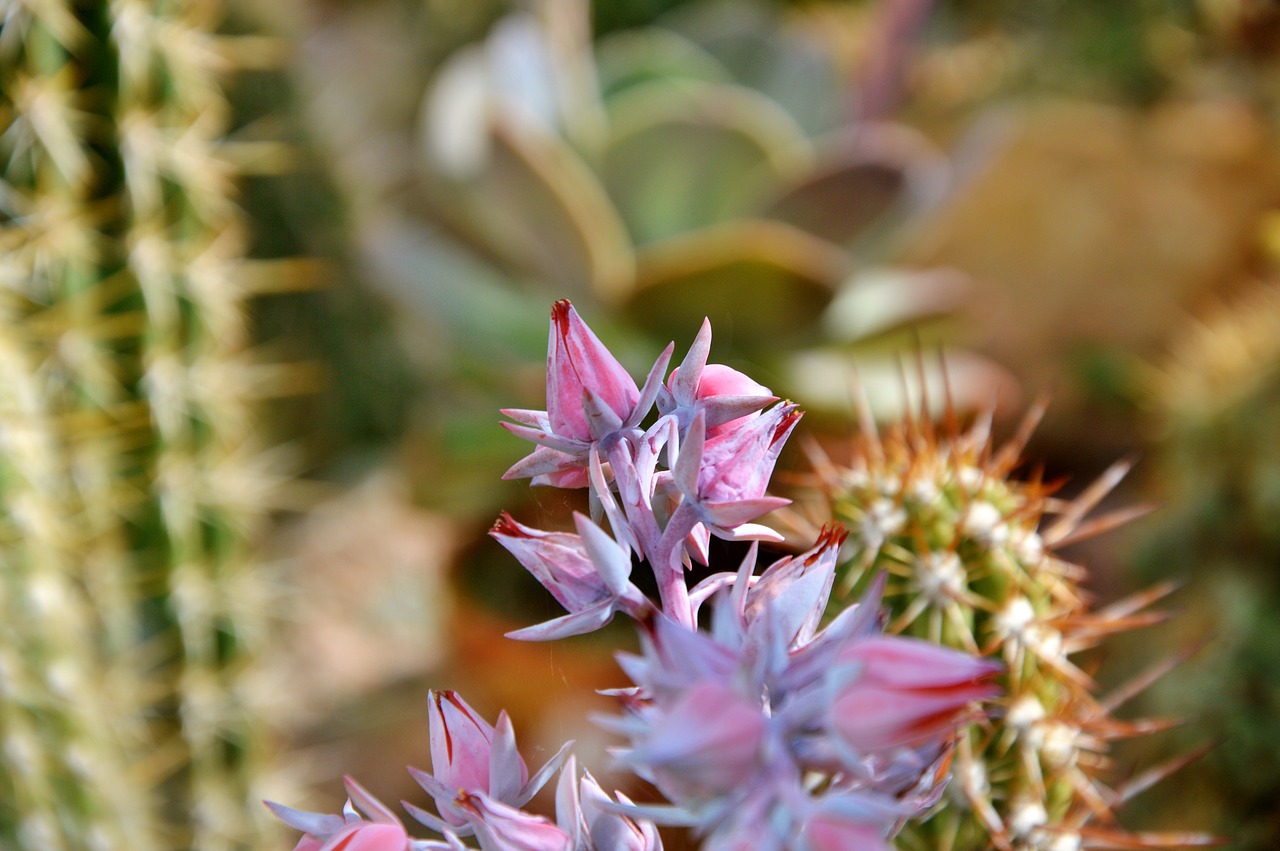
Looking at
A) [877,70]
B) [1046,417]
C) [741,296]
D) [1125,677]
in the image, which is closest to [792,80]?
[877,70]

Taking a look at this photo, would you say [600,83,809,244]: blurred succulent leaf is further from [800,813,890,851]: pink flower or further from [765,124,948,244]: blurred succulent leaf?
[800,813,890,851]: pink flower

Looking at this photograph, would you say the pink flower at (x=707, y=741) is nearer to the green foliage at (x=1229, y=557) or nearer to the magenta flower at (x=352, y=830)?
the magenta flower at (x=352, y=830)

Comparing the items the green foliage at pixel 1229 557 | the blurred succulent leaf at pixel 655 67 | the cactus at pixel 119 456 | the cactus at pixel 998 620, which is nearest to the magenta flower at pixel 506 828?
the cactus at pixel 998 620

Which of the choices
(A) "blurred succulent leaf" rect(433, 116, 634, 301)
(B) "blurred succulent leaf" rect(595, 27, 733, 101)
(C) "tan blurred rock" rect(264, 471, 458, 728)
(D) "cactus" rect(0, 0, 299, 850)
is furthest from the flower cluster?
(B) "blurred succulent leaf" rect(595, 27, 733, 101)

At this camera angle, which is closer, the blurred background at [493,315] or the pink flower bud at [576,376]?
the pink flower bud at [576,376]

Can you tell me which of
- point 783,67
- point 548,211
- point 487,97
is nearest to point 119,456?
point 548,211

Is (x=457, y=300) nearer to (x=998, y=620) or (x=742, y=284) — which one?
(x=742, y=284)
